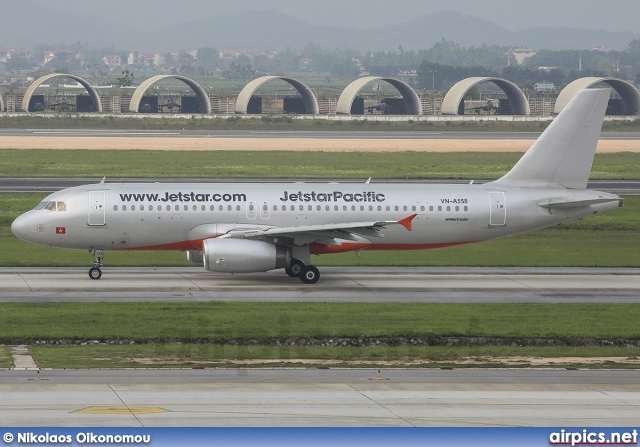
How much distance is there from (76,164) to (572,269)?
178 ft

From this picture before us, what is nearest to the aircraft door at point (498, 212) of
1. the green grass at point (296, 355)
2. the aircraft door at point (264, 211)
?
the aircraft door at point (264, 211)

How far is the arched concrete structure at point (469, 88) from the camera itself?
170625 mm

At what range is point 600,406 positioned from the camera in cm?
2545

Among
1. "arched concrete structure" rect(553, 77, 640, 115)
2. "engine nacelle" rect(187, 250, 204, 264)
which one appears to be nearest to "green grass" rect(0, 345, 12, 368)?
"engine nacelle" rect(187, 250, 204, 264)

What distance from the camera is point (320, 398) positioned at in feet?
85.1

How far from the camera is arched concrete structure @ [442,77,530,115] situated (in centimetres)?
17062

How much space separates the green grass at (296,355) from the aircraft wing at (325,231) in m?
10.8

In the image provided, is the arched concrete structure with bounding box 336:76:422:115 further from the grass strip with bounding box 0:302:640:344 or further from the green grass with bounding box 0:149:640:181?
the grass strip with bounding box 0:302:640:344

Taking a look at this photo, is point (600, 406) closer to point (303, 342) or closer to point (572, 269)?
point (303, 342)

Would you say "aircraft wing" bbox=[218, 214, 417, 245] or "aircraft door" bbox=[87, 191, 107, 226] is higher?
"aircraft door" bbox=[87, 191, 107, 226]

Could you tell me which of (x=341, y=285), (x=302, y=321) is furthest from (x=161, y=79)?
(x=302, y=321)

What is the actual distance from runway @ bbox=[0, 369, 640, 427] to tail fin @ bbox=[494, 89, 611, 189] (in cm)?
1888

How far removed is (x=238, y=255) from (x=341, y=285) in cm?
471

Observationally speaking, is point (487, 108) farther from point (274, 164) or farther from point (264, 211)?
point (264, 211)
